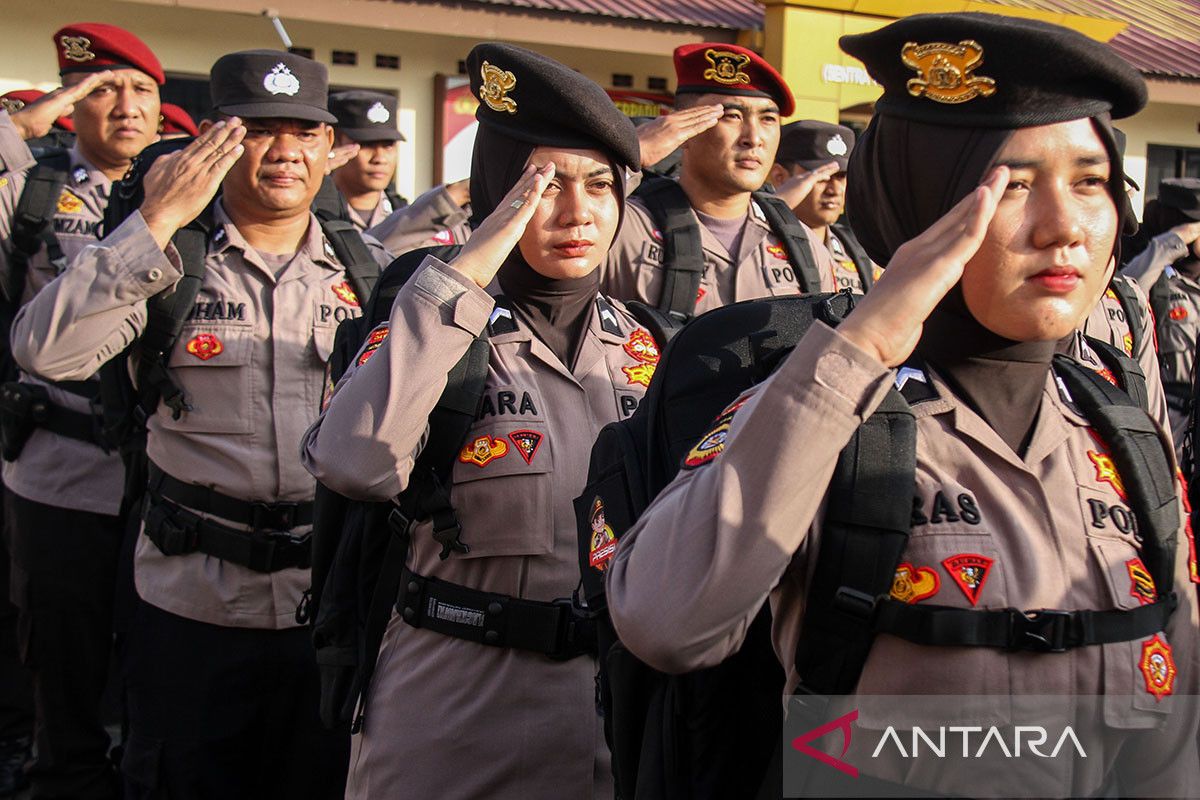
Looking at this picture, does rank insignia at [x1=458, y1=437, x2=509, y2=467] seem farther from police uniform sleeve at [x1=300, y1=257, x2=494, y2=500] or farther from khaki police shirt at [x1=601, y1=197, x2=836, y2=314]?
khaki police shirt at [x1=601, y1=197, x2=836, y2=314]

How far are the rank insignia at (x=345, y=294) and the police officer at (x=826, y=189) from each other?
232 cm

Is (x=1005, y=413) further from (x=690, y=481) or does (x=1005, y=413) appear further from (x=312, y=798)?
(x=312, y=798)

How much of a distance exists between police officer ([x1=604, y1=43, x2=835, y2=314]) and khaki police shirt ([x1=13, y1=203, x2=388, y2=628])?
4.20ft

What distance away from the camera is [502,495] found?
290 centimetres

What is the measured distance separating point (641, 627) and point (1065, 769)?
23.7 inches

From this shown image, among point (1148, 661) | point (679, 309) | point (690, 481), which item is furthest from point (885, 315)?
point (679, 309)

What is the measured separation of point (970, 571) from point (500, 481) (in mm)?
1335

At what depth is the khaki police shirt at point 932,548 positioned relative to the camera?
166 cm

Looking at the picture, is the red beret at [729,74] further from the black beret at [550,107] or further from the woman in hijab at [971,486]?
the woman in hijab at [971,486]

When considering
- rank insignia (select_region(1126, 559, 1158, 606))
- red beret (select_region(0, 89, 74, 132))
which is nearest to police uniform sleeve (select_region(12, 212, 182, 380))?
rank insignia (select_region(1126, 559, 1158, 606))

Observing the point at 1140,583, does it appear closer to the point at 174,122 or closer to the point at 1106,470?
the point at 1106,470

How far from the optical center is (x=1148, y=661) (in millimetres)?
1835

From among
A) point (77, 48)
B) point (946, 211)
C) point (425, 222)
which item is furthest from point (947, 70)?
point (77, 48)

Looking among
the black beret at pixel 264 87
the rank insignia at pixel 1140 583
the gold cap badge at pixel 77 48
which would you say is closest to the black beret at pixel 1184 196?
the black beret at pixel 264 87
